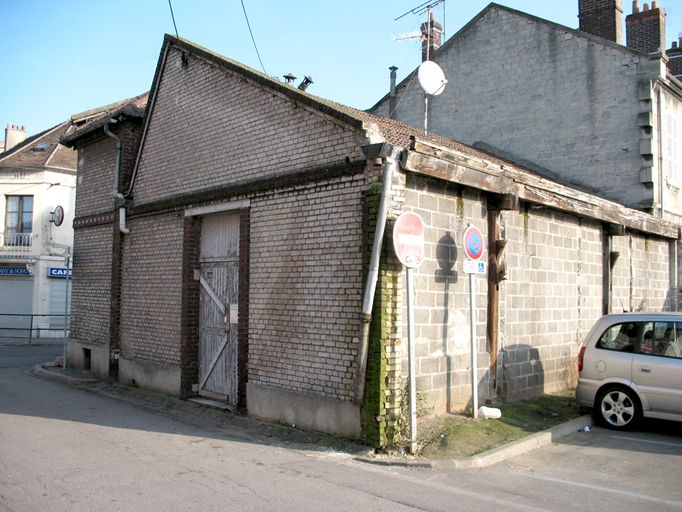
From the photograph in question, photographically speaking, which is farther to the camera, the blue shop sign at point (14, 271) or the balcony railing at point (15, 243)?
the balcony railing at point (15, 243)

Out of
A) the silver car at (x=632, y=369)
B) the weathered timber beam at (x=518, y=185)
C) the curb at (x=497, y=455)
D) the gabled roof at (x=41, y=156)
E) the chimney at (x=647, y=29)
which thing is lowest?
the curb at (x=497, y=455)

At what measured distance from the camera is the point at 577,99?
1605cm

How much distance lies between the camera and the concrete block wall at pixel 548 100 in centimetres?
1535

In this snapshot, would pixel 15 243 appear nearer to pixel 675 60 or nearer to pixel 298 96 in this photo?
pixel 298 96

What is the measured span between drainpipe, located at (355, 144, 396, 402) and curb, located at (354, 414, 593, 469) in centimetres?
96

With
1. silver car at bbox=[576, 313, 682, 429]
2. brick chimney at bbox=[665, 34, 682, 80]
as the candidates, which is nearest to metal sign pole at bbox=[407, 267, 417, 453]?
silver car at bbox=[576, 313, 682, 429]

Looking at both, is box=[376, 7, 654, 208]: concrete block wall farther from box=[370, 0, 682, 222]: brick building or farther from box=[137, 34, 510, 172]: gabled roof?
box=[137, 34, 510, 172]: gabled roof

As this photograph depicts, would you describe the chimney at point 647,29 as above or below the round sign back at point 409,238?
above

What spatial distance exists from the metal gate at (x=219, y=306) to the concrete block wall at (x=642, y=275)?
825 centimetres

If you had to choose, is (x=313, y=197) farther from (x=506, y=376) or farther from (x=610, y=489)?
(x=610, y=489)

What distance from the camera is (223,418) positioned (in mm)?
9375

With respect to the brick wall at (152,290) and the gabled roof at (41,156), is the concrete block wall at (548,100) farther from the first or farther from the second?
the gabled roof at (41,156)

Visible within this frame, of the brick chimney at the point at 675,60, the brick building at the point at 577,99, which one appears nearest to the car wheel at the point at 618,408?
the brick building at the point at 577,99

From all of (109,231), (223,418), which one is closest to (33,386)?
(109,231)
